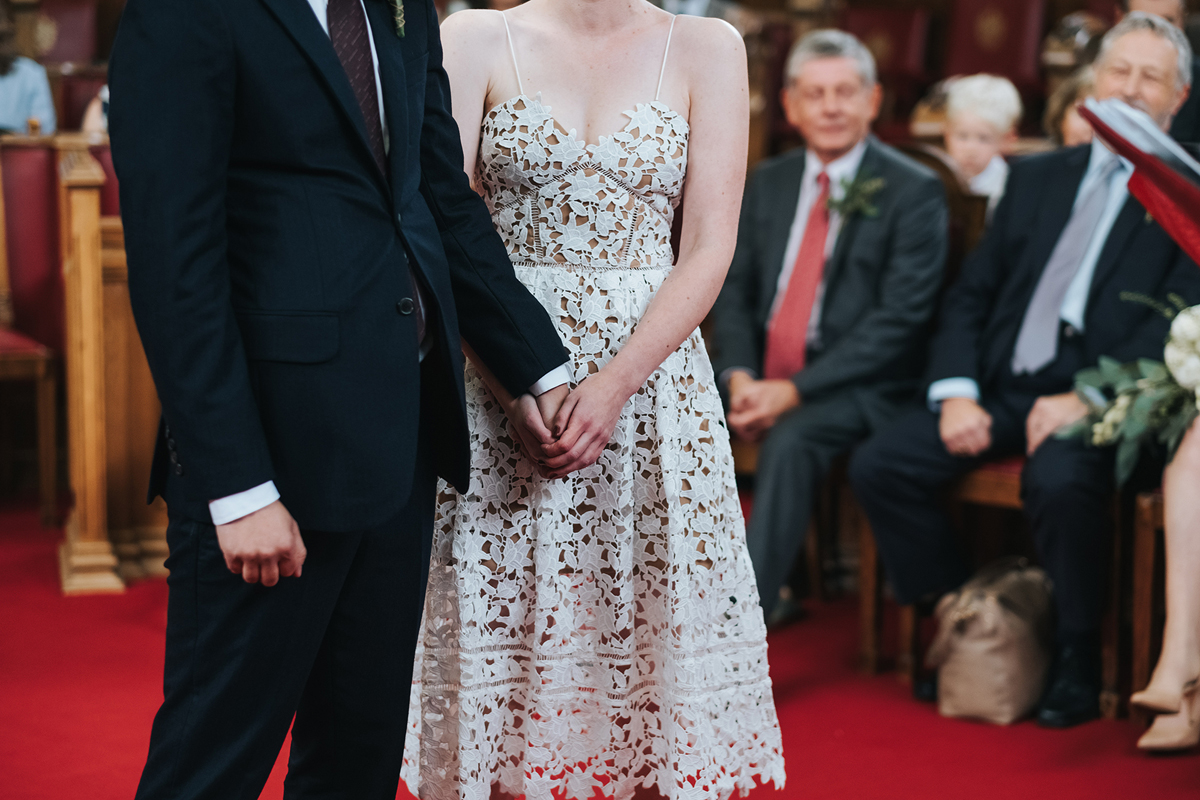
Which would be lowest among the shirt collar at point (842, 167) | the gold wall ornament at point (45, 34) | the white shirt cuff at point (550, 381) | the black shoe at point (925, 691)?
the black shoe at point (925, 691)

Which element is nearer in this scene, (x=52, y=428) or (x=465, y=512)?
(x=465, y=512)

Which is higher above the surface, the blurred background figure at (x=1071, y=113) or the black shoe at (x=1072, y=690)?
the blurred background figure at (x=1071, y=113)

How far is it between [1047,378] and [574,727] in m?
1.82

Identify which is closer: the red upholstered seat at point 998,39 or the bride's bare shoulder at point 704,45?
the bride's bare shoulder at point 704,45

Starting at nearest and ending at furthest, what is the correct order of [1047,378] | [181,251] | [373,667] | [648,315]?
[181,251], [373,667], [648,315], [1047,378]

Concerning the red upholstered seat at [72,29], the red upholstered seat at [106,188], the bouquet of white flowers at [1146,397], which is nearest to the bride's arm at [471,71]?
the bouquet of white flowers at [1146,397]

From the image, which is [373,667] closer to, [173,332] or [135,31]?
[173,332]

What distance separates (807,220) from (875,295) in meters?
0.31

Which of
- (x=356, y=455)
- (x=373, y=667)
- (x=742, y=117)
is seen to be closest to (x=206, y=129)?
(x=356, y=455)

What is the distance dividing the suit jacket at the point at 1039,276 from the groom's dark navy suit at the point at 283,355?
80.9 inches

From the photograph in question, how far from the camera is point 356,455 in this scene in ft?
4.54

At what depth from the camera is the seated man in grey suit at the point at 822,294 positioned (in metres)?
3.31

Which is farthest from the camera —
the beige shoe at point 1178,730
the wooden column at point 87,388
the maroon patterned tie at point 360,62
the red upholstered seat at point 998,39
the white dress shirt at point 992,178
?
the red upholstered seat at point 998,39

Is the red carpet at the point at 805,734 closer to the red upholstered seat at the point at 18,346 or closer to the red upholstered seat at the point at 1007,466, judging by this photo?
the red upholstered seat at the point at 1007,466
